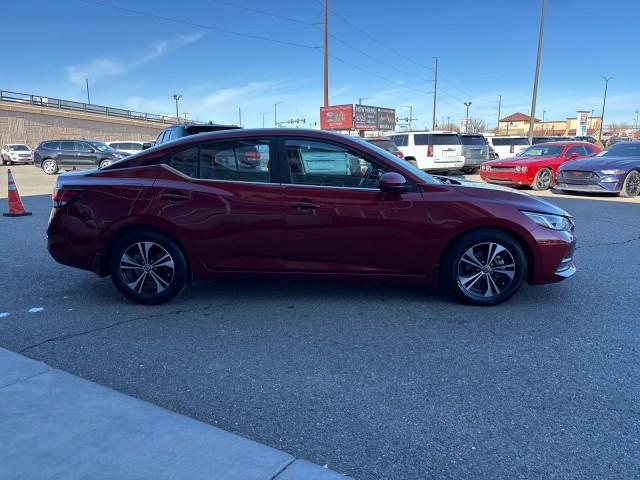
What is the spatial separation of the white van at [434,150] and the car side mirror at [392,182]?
1426 cm

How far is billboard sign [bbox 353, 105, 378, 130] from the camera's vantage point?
61219 mm

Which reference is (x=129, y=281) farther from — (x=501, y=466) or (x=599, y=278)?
(x=599, y=278)

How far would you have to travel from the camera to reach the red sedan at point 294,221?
14.0 feet

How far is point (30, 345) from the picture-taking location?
11.7 ft

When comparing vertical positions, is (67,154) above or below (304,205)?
above

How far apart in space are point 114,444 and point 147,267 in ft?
7.43

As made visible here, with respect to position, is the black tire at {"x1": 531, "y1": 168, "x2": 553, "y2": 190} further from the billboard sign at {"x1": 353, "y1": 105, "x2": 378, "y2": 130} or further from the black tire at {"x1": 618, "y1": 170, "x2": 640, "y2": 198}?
the billboard sign at {"x1": 353, "y1": 105, "x2": 378, "y2": 130}

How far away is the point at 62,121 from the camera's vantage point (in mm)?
49875

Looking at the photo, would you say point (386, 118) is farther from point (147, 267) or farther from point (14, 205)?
point (147, 267)

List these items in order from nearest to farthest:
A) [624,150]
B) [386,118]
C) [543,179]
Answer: [624,150]
[543,179]
[386,118]

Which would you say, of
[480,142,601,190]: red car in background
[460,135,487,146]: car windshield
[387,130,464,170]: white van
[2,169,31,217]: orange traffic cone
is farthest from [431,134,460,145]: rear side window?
[2,169,31,217]: orange traffic cone

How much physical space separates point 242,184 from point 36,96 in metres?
53.8

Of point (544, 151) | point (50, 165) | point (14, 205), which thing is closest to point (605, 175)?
point (544, 151)

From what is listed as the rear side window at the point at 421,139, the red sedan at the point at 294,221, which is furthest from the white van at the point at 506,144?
the red sedan at the point at 294,221
